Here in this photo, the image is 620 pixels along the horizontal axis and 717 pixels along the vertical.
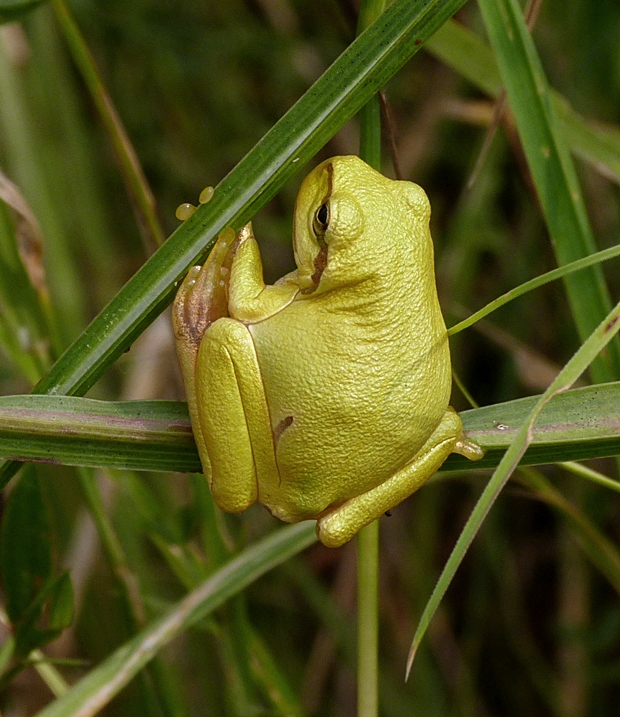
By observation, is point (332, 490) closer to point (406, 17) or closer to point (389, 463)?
point (389, 463)

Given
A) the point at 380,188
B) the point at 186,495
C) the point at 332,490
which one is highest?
the point at 186,495

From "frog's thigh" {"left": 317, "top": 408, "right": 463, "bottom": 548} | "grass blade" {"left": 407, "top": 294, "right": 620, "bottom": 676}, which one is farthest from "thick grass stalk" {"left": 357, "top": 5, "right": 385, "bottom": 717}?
"grass blade" {"left": 407, "top": 294, "right": 620, "bottom": 676}

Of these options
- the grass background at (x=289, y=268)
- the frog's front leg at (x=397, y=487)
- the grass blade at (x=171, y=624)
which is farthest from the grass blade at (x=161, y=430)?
the grass background at (x=289, y=268)

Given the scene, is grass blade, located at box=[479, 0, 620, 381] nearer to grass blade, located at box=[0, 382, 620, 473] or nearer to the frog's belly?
grass blade, located at box=[0, 382, 620, 473]

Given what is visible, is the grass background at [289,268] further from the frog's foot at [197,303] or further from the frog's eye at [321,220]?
the frog's eye at [321,220]

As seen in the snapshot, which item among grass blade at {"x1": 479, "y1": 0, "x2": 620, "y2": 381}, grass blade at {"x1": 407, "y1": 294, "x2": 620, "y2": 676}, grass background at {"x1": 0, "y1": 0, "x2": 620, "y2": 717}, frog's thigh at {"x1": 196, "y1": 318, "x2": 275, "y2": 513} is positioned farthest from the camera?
grass background at {"x1": 0, "y1": 0, "x2": 620, "y2": 717}

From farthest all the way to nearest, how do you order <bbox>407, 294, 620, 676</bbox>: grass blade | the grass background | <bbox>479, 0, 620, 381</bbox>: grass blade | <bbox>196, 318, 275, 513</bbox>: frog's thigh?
the grass background, <bbox>479, 0, 620, 381</bbox>: grass blade, <bbox>196, 318, 275, 513</bbox>: frog's thigh, <bbox>407, 294, 620, 676</bbox>: grass blade

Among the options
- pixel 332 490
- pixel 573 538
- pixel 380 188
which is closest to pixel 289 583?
pixel 573 538
